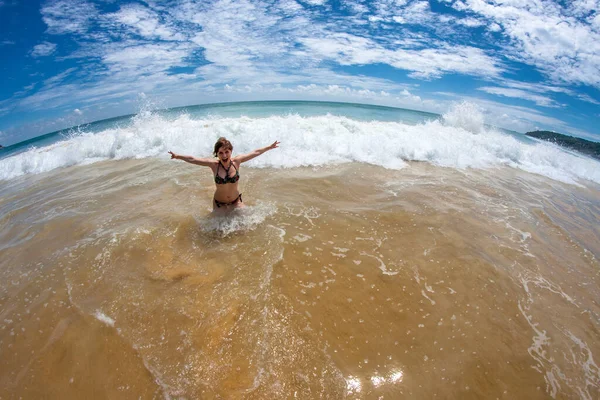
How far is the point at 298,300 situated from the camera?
322cm

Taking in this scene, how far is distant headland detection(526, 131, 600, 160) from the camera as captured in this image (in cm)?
2867

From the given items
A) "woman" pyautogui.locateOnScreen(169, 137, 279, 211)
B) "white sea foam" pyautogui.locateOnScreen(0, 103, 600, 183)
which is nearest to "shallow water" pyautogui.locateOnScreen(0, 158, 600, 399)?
"woman" pyautogui.locateOnScreen(169, 137, 279, 211)

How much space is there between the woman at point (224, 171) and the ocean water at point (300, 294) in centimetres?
42

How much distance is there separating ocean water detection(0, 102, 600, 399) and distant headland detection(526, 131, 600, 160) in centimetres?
3313

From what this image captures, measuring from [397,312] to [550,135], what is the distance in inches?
2332

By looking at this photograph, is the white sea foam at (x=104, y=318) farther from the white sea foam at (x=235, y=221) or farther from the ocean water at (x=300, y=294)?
the white sea foam at (x=235, y=221)

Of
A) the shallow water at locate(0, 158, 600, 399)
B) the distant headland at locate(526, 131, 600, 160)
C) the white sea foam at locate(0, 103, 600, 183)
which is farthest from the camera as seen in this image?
the distant headland at locate(526, 131, 600, 160)

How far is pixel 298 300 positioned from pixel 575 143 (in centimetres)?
4933

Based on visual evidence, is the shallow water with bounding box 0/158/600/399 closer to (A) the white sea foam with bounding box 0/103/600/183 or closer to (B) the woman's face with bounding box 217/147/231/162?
(B) the woman's face with bounding box 217/147/231/162

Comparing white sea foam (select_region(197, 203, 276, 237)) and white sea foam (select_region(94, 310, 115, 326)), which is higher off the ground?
white sea foam (select_region(197, 203, 276, 237))

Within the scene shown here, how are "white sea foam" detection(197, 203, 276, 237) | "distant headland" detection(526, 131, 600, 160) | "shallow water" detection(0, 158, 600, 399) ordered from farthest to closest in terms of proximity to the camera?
"distant headland" detection(526, 131, 600, 160) → "white sea foam" detection(197, 203, 276, 237) → "shallow water" detection(0, 158, 600, 399)

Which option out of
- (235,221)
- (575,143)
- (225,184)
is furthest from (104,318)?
(575,143)

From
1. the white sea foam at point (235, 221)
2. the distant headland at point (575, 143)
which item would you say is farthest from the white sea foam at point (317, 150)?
the distant headland at point (575, 143)

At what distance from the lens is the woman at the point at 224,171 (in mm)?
4699
